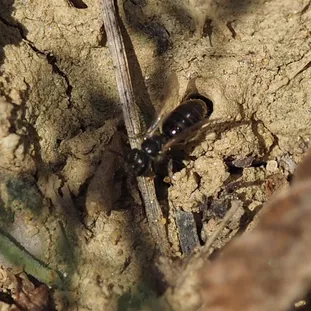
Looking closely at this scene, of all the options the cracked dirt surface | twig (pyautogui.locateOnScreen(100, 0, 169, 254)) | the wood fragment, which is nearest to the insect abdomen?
the cracked dirt surface

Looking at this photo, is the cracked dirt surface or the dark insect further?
the dark insect

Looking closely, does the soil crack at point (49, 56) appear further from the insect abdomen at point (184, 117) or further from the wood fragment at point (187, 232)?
the wood fragment at point (187, 232)

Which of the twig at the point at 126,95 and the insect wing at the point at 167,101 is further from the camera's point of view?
the insect wing at the point at 167,101

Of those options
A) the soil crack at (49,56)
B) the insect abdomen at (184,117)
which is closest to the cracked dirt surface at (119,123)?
the soil crack at (49,56)

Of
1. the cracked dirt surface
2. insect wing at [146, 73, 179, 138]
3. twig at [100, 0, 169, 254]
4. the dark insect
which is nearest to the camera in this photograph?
the cracked dirt surface

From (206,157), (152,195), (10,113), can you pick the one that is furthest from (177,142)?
(10,113)

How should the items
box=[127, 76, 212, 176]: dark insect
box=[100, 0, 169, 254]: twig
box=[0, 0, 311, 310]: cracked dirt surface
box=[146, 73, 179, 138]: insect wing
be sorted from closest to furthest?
A: box=[0, 0, 311, 310]: cracked dirt surface → box=[100, 0, 169, 254]: twig → box=[127, 76, 212, 176]: dark insect → box=[146, 73, 179, 138]: insect wing

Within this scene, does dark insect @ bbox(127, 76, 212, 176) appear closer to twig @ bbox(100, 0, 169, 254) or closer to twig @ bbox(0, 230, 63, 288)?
twig @ bbox(100, 0, 169, 254)
